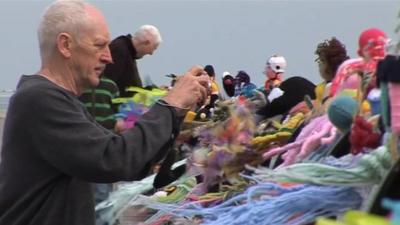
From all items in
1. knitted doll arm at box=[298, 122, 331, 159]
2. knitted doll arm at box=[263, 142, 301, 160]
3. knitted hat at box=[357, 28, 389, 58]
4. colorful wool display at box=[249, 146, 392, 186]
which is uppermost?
knitted hat at box=[357, 28, 389, 58]

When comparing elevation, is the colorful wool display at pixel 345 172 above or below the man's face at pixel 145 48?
above

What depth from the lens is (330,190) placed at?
1621 mm

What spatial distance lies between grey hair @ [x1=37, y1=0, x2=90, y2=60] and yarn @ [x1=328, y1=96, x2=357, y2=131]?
0.64 metres

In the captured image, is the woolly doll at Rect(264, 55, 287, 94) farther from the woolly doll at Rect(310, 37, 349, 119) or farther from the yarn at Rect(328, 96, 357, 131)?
the yarn at Rect(328, 96, 357, 131)

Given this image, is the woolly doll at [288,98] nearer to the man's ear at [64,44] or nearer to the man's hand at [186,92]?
the man's hand at [186,92]

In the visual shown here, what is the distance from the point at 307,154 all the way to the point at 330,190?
37cm

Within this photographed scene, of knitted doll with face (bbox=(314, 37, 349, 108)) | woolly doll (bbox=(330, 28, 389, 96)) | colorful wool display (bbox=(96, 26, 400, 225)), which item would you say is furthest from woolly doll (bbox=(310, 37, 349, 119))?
woolly doll (bbox=(330, 28, 389, 96))

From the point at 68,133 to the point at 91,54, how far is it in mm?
225

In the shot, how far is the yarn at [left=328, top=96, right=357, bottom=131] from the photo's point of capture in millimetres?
1771

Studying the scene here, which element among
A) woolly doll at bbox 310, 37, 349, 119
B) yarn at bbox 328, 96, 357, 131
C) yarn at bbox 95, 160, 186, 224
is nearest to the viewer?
yarn at bbox 328, 96, 357, 131

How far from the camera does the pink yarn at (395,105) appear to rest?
1447 millimetres

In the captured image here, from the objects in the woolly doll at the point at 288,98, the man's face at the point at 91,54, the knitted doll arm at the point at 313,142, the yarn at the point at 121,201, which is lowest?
the yarn at the point at 121,201

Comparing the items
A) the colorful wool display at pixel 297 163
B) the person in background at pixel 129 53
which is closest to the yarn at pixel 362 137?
the colorful wool display at pixel 297 163

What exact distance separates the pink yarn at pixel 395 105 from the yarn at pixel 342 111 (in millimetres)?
290
